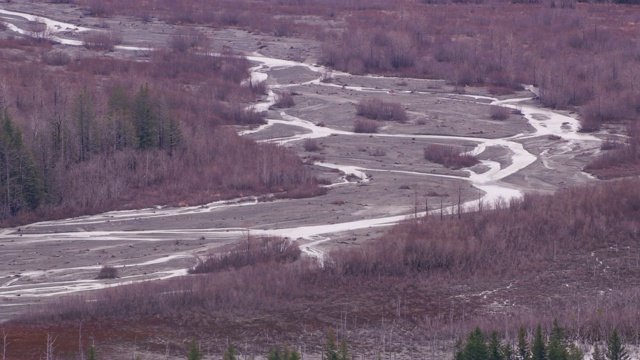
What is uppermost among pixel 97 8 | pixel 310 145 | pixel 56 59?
pixel 97 8

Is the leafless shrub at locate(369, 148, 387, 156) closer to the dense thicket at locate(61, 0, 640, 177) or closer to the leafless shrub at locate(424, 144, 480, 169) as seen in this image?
the leafless shrub at locate(424, 144, 480, 169)

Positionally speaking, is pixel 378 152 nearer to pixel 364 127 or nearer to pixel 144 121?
pixel 364 127

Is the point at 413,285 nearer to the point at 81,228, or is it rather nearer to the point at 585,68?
the point at 81,228

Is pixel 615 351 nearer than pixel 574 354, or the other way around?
pixel 574 354

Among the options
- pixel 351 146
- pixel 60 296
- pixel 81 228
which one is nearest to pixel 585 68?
pixel 351 146

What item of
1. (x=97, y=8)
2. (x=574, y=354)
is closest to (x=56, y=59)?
(x=97, y=8)

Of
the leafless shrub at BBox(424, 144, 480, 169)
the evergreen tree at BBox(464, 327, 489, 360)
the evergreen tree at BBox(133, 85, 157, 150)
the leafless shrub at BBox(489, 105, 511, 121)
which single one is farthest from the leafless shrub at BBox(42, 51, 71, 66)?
the evergreen tree at BBox(464, 327, 489, 360)
